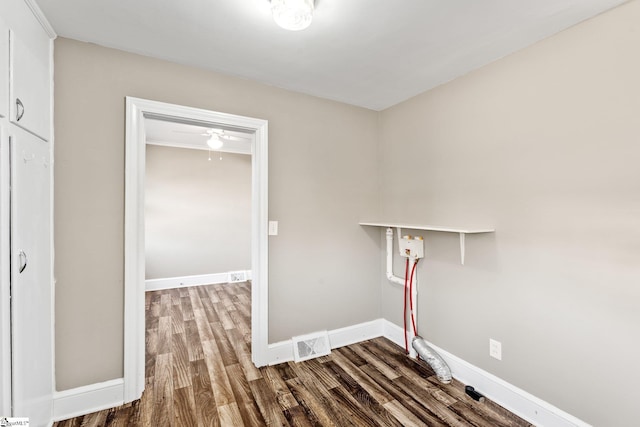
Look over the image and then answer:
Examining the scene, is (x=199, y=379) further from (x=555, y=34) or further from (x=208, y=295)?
(x=555, y=34)

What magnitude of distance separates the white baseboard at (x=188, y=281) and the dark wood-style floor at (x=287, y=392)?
5.78ft

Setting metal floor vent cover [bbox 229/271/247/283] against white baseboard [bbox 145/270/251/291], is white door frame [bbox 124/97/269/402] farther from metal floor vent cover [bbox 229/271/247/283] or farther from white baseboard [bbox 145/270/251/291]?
metal floor vent cover [bbox 229/271/247/283]

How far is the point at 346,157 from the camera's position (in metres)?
2.69

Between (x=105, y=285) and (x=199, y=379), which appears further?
(x=199, y=379)

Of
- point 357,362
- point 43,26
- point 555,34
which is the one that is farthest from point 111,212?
point 555,34

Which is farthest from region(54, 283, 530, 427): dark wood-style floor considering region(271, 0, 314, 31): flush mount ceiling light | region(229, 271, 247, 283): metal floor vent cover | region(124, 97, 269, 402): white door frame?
region(271, 0, 314, 31): flush mount ceiling light

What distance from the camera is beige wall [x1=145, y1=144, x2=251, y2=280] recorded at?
4.38 metres

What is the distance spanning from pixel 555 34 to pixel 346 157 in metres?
1.62

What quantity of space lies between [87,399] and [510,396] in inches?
105

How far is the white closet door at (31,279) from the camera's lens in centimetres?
125

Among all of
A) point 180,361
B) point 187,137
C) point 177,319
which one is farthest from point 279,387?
point 187,137

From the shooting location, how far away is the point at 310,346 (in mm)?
2441

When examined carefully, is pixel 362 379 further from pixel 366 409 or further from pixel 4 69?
pixel 4 69

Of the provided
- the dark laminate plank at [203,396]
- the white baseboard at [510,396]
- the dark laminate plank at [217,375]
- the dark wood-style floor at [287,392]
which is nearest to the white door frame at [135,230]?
the dark wood-style floor at [287,392]
